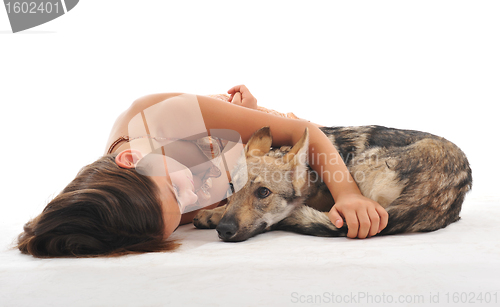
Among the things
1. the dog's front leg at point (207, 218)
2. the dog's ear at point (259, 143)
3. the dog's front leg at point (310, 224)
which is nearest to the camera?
the dog's front leg at point (310, 224)

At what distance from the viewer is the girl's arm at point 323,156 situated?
6.94ft

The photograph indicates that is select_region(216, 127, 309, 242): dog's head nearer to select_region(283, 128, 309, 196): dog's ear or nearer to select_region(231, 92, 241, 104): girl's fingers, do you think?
select_region(283, 128, 309, 196): dog's ear

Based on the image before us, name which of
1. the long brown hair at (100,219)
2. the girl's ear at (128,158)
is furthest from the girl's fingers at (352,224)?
the girl's ear at (128,158)

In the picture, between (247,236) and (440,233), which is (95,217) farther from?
(440,233)

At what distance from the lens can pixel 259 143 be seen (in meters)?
2.57

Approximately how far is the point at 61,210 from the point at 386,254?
1616 mm

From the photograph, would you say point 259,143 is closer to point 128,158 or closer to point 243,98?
point 243,98

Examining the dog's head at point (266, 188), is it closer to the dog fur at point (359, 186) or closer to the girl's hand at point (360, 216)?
the dog fur at point (359, 186)

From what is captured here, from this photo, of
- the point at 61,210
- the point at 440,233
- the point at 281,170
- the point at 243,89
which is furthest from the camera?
the point at 243,89

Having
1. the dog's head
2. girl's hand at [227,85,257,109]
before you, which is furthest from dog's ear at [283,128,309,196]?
girl's hand at [227,85,257,109]

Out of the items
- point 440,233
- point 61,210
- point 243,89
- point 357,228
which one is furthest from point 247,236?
point 243,89

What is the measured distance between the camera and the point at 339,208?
7.20 feet

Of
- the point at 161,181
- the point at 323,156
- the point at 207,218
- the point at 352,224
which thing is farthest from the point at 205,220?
the point at 352,224

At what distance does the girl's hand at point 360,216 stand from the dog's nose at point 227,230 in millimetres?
612
